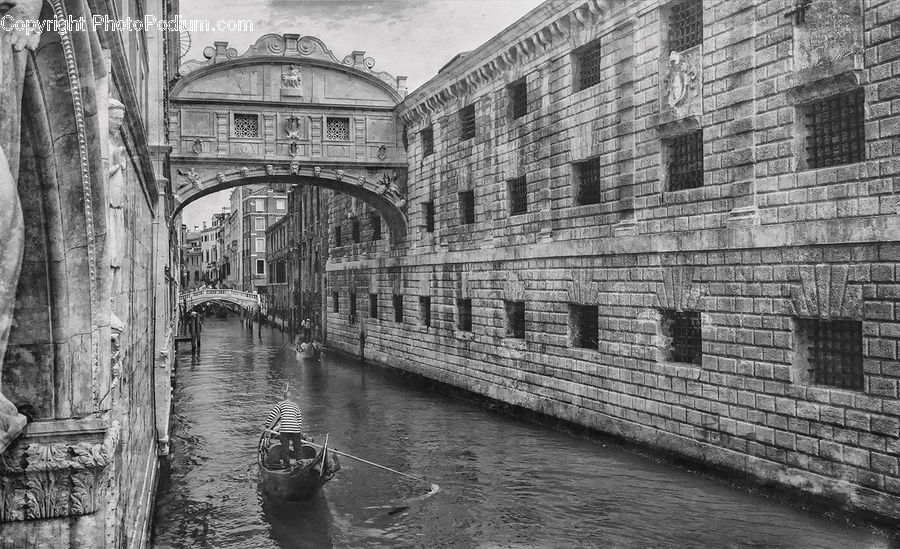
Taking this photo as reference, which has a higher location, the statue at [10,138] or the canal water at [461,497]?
the statue at [10,138]

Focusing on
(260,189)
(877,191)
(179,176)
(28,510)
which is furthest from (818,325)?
(260,189)

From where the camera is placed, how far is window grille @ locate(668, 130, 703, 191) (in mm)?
12336

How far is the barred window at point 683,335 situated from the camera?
12.4 meters

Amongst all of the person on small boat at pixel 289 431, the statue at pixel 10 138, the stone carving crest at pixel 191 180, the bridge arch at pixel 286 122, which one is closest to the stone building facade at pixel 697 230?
the bridge arch at pixel 286 122

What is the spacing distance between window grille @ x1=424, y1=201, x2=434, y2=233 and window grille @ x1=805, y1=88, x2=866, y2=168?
13.7m

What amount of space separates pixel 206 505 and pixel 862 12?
36.7ft

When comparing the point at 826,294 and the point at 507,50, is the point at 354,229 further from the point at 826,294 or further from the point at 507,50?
the point at 826,294

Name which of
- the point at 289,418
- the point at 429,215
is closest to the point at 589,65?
the point at 429,215

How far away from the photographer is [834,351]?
10086 millimetres

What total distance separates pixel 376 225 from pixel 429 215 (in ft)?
16.1

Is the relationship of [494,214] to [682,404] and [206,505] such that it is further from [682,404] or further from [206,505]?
[206,505]

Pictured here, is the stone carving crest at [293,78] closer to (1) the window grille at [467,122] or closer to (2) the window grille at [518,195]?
(1) the window grille at [467,122]

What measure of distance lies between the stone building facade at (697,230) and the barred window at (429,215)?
2.41 meters

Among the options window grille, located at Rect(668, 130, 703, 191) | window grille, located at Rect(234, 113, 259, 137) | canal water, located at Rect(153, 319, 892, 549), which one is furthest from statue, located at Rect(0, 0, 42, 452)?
window grille, located at Rect(234, 113, 259, 137)
